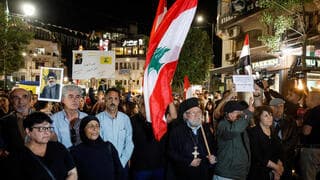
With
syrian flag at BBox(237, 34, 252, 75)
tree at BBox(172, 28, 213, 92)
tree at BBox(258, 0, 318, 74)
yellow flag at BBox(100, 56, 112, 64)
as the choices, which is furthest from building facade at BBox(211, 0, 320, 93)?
yellow flag at BBox(100, 56, 112, 64)

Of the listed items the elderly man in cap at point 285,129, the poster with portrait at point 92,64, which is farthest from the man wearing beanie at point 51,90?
the elderly man in cap at point 285,129

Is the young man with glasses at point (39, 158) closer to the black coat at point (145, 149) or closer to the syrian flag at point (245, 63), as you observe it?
the black coat at point (145, 149)

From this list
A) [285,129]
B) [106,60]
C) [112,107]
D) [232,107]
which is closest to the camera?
[232,107]

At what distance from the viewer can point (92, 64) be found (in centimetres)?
1012

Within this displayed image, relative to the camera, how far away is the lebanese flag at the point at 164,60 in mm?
6070

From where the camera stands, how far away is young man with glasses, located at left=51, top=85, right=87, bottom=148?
5953 millimetres

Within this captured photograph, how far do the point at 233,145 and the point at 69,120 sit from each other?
251 cm

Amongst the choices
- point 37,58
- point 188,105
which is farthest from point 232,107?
point 37,58

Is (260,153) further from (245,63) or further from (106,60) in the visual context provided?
(106,60)

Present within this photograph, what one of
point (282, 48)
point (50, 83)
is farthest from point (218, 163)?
point (282, 48)

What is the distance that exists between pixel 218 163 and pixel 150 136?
4.30 ft

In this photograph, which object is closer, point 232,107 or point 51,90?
point 232,107

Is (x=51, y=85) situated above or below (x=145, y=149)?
above

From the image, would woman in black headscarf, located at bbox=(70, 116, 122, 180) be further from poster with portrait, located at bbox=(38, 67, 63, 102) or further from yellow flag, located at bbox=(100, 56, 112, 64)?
yellow flag, located at bbox=(100, 56, 112, 64)
